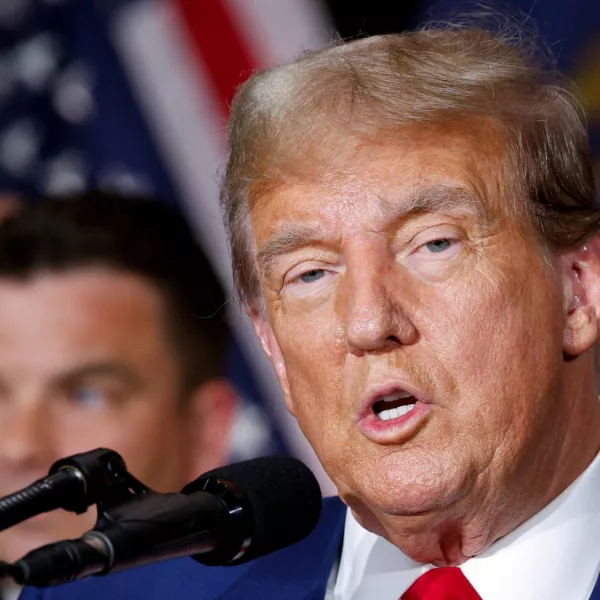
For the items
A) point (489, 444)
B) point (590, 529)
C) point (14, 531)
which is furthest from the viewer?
point (14, 531)

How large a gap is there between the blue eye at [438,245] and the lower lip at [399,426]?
0.25 metres

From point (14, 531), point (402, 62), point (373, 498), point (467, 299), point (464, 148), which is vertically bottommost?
point (14, 531)

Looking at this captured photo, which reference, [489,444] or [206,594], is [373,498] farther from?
[206,594]

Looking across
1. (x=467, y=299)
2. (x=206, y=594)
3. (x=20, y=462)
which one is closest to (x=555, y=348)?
(x=467, y=299)

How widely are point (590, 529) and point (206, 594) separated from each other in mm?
750

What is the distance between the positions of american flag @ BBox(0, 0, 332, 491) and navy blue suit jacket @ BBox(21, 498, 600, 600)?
848 mm

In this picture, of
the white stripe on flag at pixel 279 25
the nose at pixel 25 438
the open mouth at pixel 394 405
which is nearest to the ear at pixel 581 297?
the open mouth at pixel 394 405

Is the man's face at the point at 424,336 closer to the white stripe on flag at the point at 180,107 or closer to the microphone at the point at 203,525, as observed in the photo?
the microphone at the point at 203,525

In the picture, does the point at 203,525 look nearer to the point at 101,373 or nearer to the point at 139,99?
the point at 101,373

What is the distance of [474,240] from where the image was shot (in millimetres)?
1802

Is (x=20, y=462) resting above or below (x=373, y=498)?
below

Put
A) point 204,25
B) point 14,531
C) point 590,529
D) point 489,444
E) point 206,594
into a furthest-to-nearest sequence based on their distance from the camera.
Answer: point 204,25 < point 14,531 < point 206,594 < point 590,529 < point 489,444

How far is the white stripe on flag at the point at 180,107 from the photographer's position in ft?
10.1

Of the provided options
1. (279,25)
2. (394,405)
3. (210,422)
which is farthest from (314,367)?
(279,25)
